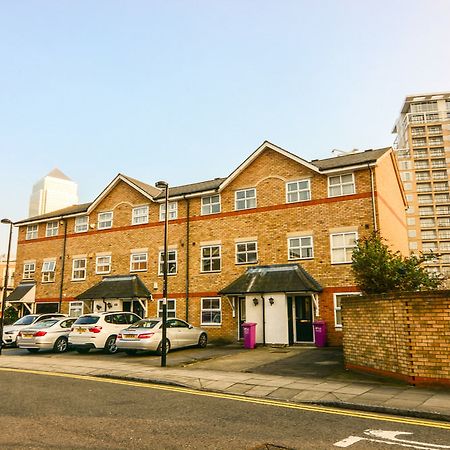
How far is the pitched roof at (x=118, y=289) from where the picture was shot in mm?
23500

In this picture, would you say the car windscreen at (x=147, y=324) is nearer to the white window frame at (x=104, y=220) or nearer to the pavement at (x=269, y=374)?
the pavement at (x=269, y=374)

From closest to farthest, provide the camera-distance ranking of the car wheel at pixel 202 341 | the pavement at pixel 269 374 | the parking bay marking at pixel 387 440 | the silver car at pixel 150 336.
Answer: the parking bay marking at pixel 387 440, the pavement at pixel 269 374, the silver car at pixel 150 336, the car wheel at pixel 202 341

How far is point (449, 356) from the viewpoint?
352 inches

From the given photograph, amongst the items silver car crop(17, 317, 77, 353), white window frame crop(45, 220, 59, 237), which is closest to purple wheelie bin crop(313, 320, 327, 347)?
silver car crop(17, 317, 77, 353)

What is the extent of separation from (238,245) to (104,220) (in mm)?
10586

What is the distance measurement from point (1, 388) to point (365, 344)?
29.8ft

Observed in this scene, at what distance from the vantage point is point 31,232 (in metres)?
31.6

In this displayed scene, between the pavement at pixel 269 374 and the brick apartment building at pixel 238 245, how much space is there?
2.52 metres

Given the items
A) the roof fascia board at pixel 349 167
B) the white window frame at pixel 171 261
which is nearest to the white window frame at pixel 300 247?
the roof fascia board at pixel 349 167

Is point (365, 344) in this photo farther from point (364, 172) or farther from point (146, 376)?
point (364, 172)

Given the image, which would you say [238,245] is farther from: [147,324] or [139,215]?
[139,215]

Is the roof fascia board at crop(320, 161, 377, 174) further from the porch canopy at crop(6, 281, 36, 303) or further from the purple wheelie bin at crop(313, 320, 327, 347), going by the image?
the porch canopy at crop(6, 281, 36, 303)

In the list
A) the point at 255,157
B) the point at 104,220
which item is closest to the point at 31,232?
the point at 104,220

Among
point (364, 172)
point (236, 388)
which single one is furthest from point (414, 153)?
point (236, 388)
